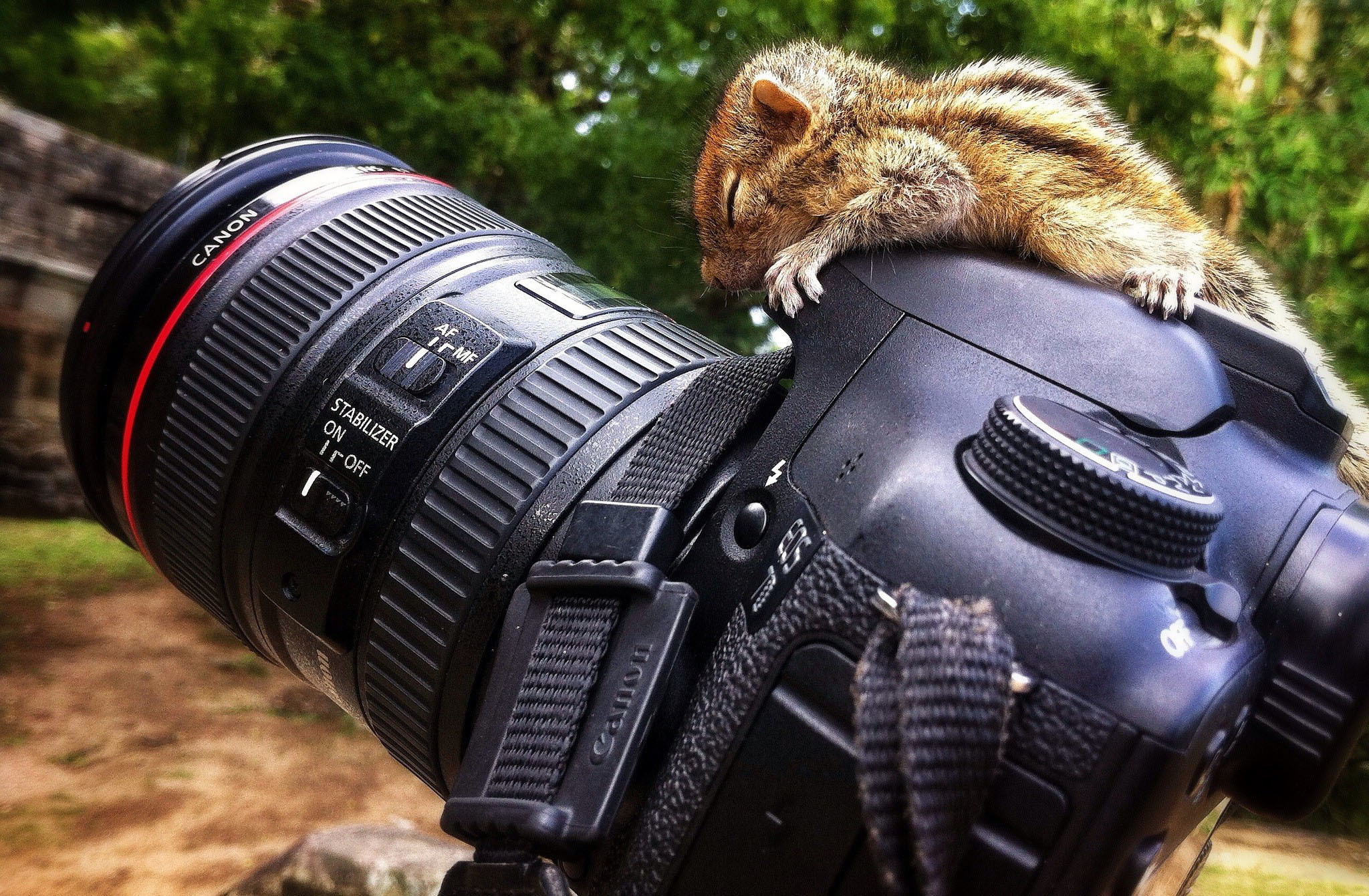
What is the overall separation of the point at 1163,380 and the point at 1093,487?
16cm

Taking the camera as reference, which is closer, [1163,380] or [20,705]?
[1163,380]

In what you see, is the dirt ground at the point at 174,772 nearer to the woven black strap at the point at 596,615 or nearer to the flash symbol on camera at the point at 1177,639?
the woven black strap at the point at 596,615

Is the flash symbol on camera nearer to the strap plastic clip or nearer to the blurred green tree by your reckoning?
the strap plastic clip

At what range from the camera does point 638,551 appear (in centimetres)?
78

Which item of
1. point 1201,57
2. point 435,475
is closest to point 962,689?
point 435,475

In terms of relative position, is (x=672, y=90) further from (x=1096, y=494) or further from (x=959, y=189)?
(x=1096, y=494)

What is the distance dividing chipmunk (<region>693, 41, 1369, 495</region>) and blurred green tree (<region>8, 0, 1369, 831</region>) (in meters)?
0.58

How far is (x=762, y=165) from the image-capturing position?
128cm

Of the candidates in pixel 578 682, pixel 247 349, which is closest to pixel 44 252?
pixel 247 349

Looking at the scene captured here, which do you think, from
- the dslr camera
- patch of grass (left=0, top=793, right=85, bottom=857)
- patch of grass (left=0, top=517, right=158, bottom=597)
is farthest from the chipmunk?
patch of grass (left=0, top=517, right=158, bottom=597)

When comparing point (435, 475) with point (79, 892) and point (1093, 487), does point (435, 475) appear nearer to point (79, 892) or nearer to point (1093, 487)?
point (1093, 487)

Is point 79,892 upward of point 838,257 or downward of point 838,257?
downward

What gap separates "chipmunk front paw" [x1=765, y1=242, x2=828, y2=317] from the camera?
0.89 meters

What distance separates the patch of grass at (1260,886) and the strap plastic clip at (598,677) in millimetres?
1478
